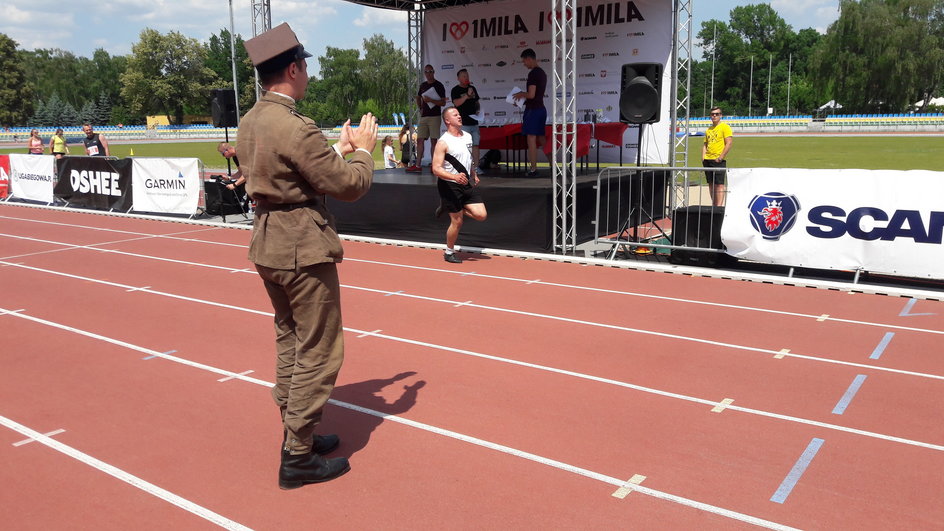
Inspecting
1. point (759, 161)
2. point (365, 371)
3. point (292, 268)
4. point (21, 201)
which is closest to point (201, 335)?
point (365, 371)

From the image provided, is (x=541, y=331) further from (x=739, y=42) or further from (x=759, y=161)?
(x=739, y=42)

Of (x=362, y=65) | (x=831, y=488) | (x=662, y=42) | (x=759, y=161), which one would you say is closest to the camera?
(x=831, y=488)

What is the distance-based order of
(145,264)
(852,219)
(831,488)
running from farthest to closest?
(145,264)
(852,219)
(831,488)

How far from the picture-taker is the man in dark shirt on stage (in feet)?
43.0

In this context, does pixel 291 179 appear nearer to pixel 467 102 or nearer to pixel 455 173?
pixel 455 173

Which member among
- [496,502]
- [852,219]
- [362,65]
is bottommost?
[496,502]

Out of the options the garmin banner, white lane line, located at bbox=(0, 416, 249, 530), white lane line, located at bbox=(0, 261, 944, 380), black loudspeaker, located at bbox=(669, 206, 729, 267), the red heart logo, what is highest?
the red heart logo

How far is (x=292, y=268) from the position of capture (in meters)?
3.38

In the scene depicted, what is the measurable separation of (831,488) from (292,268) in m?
2.99

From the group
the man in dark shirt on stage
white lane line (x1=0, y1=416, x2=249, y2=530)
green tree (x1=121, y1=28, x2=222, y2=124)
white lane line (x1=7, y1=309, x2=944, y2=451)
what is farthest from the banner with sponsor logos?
green tree (x1=121, y1=28, x2=222, y2=124)

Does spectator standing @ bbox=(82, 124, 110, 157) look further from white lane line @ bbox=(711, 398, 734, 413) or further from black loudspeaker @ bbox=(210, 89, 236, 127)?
white lane line @ bbox=(711, 398, 734, 413)

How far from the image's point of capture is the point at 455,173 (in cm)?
956

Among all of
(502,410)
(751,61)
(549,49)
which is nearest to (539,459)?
(502,410)

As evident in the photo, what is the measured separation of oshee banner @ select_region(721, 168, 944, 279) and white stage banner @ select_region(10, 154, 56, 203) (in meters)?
17.6
